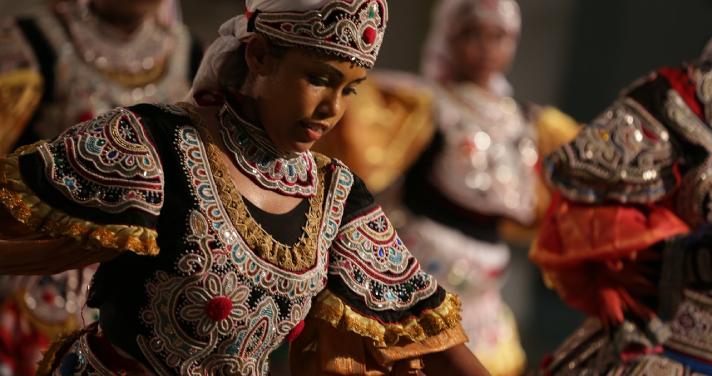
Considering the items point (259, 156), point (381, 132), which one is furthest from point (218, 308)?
point (381, 132)

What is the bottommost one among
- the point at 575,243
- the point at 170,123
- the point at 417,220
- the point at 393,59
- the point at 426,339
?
the point at 393,59

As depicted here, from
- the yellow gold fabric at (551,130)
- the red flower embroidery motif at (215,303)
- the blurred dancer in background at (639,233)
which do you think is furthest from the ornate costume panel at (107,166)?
the yellow gold fabric at (551,130)

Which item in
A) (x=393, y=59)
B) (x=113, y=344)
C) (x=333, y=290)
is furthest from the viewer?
(x=393, y=59)

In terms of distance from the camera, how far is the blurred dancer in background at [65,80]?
3.00 m

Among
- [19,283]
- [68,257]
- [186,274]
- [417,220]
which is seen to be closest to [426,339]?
[186,274]

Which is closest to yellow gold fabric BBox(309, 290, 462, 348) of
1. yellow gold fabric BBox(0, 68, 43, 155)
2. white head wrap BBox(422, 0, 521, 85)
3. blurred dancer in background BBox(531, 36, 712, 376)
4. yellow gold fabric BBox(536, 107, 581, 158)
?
blurred dancer in background BBox(531, 36, 712, 376)

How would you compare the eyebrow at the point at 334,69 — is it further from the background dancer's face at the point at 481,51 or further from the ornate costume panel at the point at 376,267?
the background dancer's face at the point at 481,51

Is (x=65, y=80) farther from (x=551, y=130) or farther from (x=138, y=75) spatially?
(x=551, y=130)

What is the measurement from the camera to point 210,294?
1652mm

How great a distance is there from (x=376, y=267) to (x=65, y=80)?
1588 mm

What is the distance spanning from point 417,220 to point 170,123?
101 inches

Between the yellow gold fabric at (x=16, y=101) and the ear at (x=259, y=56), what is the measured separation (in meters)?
1.48

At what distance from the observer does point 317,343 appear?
75.5 inches

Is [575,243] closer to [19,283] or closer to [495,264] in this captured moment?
[19,283]
